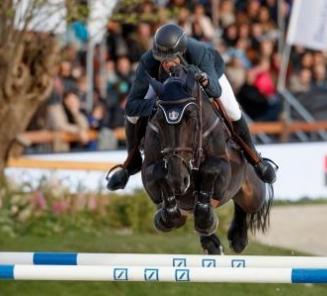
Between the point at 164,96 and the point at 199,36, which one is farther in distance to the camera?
the point at 199,36

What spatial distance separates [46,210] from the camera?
13750 mm

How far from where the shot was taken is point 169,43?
27.5ft

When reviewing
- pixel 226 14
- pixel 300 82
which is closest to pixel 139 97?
pixel 226 14

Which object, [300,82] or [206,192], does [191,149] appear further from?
[300,82]

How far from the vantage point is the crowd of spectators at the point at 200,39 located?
16.9m

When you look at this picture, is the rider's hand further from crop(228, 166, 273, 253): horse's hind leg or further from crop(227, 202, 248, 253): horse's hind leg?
crop(227, 202, 248, 253): horse's hind leg

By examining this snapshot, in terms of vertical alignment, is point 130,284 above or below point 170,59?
below

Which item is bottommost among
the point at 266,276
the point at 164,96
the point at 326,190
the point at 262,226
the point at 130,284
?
the point at 326,190

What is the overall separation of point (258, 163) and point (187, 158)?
1484 millimetres

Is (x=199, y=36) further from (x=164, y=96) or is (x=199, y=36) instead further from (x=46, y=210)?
(x=164, y=96)

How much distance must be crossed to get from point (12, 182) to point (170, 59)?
610 cm

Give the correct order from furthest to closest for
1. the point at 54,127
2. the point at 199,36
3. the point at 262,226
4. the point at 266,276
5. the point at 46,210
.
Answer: the point at 199,36 < the point at 54,127 < the point at 46,210 < the point at 262,226 < the point at 266,276

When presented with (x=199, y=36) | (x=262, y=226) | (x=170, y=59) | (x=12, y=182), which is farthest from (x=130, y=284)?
(x=199, y=36)

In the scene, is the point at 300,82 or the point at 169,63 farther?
the point at 300,82
